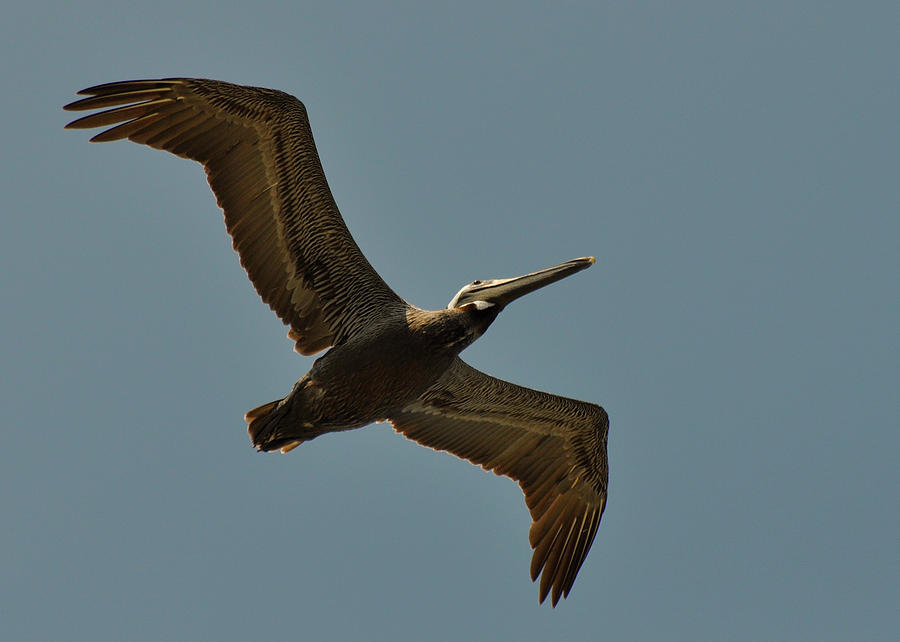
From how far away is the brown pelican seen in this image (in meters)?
13.6

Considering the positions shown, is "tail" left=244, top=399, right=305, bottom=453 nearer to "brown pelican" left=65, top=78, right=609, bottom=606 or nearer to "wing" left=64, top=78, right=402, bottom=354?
"brown pelican" left=65, top=78, right=609, bottom=606

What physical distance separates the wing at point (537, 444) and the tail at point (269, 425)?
2055 millimetres

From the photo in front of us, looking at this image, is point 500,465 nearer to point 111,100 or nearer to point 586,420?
point 586,420

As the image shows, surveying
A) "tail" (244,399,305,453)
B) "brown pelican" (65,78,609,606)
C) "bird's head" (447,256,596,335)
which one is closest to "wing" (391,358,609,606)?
"brown pelican" (65,78,609,606)

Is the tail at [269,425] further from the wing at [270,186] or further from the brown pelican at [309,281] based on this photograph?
the wing at [270,186]

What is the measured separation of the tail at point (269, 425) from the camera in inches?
537

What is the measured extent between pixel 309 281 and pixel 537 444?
12.1ft

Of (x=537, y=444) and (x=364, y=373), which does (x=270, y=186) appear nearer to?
(x=364, y=373)

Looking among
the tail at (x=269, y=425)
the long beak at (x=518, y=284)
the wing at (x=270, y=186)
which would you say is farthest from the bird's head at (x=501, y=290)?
the tail at (x=269, y=425)

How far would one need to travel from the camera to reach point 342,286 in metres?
14.3

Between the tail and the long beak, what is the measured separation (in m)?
2.37

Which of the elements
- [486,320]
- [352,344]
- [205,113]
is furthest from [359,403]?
[205,113]

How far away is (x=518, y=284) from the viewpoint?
540 inches

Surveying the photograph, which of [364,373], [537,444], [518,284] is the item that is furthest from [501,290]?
[537,444]
